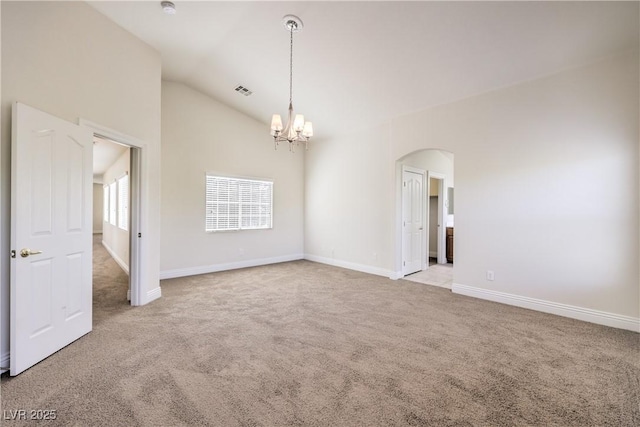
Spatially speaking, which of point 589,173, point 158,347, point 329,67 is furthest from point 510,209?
point 158,347

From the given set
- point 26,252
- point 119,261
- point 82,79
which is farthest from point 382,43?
point 119,261

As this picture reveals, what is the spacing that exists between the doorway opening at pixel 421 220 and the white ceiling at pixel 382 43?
4.31 ft

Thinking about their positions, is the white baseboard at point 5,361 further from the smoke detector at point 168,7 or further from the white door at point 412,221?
the white door at point 412,221

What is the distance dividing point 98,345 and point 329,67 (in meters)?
4.31

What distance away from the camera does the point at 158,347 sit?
2.63m

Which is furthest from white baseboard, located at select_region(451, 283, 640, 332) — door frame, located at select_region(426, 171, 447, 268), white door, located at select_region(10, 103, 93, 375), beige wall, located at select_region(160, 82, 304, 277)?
white door, located at select_region(10, 103, 93, 375)

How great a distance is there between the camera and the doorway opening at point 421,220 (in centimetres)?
534

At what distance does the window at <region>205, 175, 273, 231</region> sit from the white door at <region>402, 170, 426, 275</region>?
3.05 meters

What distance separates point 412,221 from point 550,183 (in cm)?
248

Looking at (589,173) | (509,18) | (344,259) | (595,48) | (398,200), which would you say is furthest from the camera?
(344,259)

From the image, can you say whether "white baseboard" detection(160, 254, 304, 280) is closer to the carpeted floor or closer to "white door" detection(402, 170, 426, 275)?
Result: the carpeted floor

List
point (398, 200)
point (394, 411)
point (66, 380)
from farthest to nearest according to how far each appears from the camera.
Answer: point (398, 200) < point (66, 380) < point (394, 411)

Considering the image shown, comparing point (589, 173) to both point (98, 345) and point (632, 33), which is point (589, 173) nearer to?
point (632, 33)

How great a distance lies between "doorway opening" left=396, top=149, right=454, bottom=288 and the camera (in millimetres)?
5336
